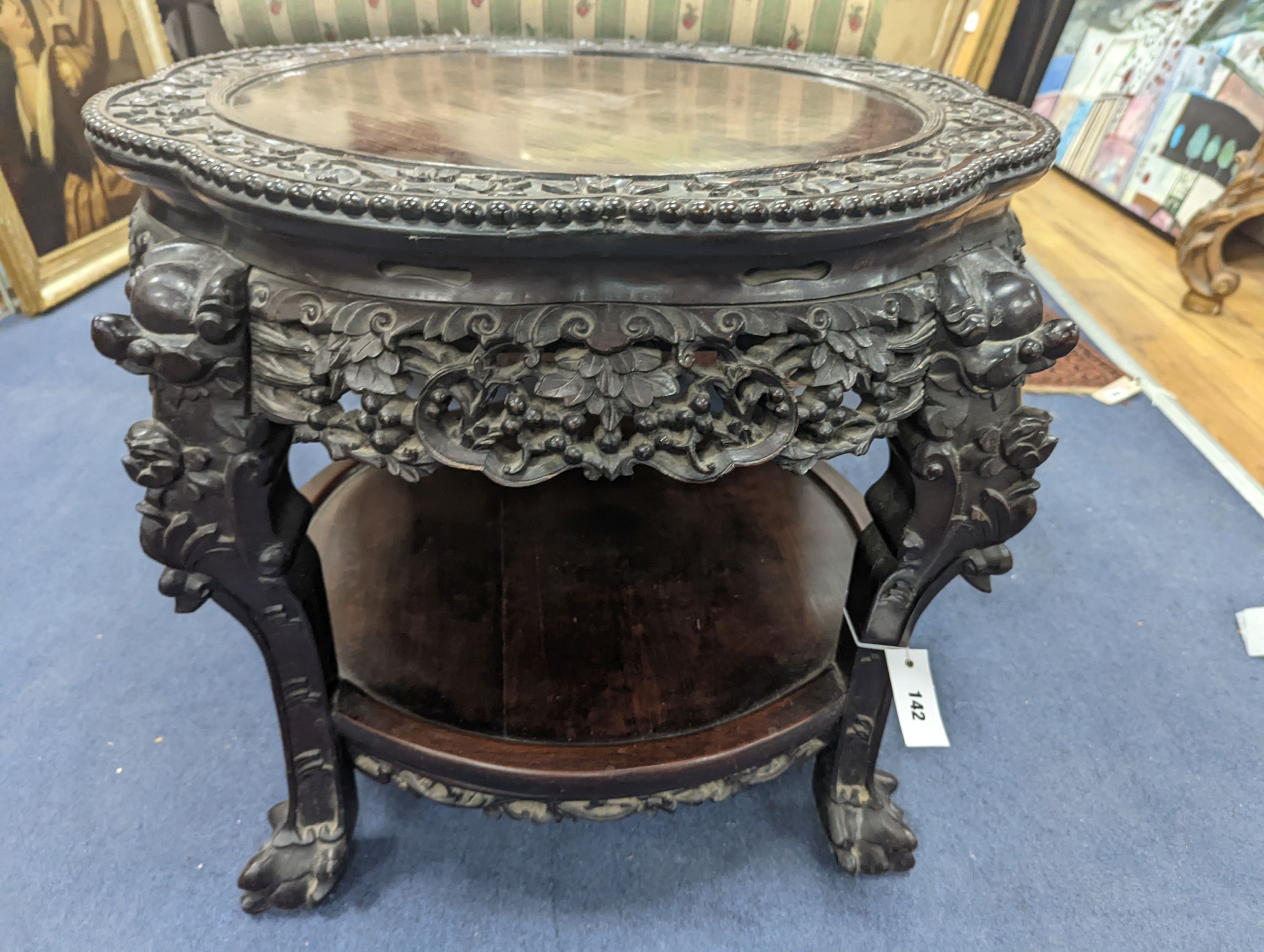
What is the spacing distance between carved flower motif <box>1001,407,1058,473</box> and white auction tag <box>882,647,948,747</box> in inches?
9.2

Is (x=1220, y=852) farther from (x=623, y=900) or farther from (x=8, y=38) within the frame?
(x=8, y=38)

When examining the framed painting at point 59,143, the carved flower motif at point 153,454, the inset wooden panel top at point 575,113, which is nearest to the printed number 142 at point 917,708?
the inset wooden panel top at point 575,113

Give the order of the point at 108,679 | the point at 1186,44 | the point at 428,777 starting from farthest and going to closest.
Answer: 1. the point at 1186,44
2. the point at 108,679
3. the point at 428,777

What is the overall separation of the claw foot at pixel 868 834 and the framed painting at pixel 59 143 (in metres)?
2.04

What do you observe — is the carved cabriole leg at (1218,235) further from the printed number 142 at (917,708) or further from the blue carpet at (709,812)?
the printed number 142 at (917,708)

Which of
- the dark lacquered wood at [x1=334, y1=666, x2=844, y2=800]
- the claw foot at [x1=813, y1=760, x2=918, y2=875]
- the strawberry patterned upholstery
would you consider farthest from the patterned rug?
the dark lacquered wood at [x1=334, y1=666, x2=844, y2=800]

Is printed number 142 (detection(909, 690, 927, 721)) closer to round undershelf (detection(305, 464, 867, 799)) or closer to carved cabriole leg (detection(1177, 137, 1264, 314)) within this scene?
round undershelf (detection(305, 464, 867, 799))

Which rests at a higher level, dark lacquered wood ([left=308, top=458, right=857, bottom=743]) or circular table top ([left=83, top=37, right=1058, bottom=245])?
circular table top ([left=83, top=37, right=1058, bottom=245])

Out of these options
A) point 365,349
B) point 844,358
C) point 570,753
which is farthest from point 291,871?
point 844,358

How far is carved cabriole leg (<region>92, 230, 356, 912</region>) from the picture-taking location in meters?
0.55

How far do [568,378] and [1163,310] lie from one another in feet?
7.37

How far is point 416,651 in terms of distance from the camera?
0.87 meters

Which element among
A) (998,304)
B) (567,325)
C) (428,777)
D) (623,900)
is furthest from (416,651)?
(998,304)

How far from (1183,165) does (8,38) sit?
3213 millimetres
